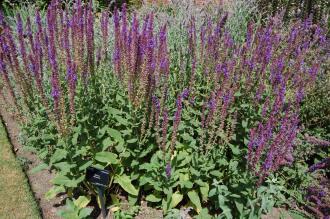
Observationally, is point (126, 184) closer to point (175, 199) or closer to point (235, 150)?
point (175, 199)

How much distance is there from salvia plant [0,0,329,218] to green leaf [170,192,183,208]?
13 millimetres

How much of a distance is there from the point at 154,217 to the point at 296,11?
6331mm

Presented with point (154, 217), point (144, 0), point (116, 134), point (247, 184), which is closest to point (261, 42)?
point (247, 184)

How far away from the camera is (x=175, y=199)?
3529 millimetres

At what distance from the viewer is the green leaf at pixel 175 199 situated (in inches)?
138

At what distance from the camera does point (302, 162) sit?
424 cm

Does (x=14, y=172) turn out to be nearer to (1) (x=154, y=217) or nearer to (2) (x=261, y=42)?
(1) (x=154, y=217)

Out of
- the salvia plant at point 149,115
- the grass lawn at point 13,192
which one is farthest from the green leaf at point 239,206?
the grass lawn at point 13,192

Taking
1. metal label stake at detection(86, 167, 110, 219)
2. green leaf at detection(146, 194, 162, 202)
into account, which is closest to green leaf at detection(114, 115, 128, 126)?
metal label stake at detection(86, 167, 110, 219)

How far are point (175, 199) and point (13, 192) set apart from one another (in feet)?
6.06

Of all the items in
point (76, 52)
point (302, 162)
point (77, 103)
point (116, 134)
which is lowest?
point (302, 162)

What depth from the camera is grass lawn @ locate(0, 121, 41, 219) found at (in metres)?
3.80

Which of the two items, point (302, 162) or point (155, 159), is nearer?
point (155, 159)

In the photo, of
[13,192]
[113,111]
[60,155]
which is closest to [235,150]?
[113,111]
